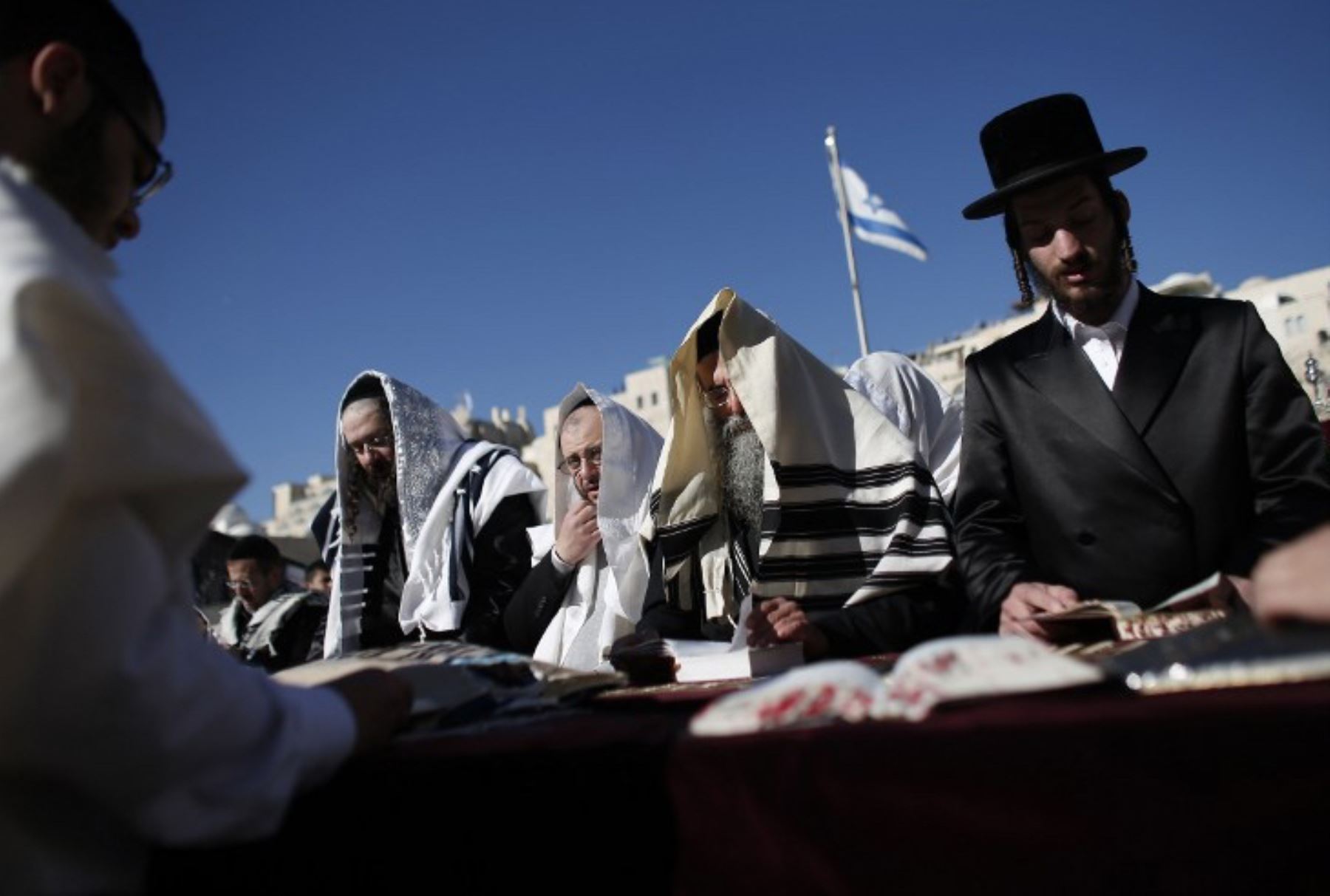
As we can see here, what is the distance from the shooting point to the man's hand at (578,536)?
4.44 meters

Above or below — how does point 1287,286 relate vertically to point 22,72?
above

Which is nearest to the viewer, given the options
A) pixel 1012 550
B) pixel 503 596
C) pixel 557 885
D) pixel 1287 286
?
pixel 557 885

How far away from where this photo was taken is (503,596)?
4.85 meters

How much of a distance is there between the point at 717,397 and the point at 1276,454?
189 centimetres

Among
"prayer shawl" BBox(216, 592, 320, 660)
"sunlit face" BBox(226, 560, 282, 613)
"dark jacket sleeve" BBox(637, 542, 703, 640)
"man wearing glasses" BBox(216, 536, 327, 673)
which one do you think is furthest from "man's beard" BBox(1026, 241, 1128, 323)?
"sunlit face" BBox(226, 560, 282, 613)

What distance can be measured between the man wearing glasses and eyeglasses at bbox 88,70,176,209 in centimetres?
526

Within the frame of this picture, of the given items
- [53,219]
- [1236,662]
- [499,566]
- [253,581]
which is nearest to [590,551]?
[499,566]

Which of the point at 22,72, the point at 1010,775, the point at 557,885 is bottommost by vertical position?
the point at 557,885

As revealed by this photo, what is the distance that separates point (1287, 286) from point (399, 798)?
5972 cm

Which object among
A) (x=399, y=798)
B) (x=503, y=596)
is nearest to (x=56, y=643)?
(x=399, y=798)

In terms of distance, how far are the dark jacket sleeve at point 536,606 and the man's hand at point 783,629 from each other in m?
1.94

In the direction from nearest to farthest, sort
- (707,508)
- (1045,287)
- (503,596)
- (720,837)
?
1. (720,837)
2. (1045,287)
3. (707,508)
4. (503,596)

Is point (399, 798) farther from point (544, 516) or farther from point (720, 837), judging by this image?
point (544, 516)

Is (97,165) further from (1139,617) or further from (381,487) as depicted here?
(381,487)
